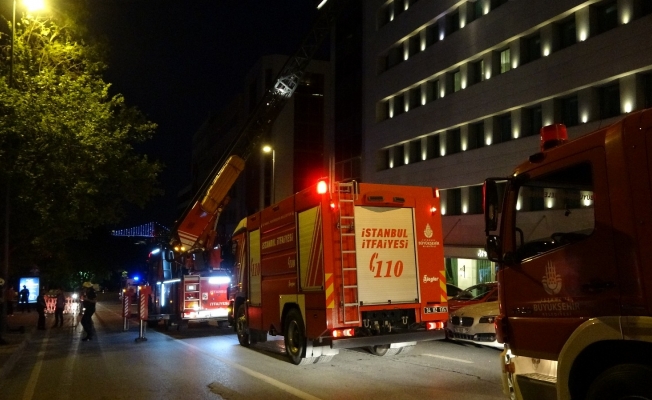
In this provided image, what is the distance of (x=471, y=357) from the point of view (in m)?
11.7

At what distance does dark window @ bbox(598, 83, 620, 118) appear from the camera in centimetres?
2089

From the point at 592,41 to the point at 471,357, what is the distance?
14.3 metres

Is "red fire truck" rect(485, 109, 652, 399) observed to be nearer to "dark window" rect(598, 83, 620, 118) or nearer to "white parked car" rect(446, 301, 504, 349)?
"white parked car" rect(446, 301, 504, 349)

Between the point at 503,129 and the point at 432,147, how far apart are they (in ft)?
16.6

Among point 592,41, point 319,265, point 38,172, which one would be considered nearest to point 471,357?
point 319,265

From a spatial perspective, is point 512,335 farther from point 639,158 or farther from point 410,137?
point 410,137

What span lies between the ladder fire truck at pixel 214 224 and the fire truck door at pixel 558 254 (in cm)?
1253

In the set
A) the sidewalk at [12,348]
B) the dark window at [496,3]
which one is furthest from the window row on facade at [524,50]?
the sidewalk at [12,348]

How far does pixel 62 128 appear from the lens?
15219mm

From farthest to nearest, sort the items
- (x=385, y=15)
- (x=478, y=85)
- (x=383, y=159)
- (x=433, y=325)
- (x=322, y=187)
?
(x=385, y=15) < (x=383, y=159) < (x=478, y=85) < (x=433, y=325) < (x=322, y=187)

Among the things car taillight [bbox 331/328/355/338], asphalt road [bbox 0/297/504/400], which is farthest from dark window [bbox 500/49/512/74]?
car taillight [bbox 331/328/355/338]

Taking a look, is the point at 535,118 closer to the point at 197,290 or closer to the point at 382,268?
the point at 197,290

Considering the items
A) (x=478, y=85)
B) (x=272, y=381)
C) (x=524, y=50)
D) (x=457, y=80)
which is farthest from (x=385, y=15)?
(x=272, y=381)

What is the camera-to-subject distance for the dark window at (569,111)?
22422 millimetres
